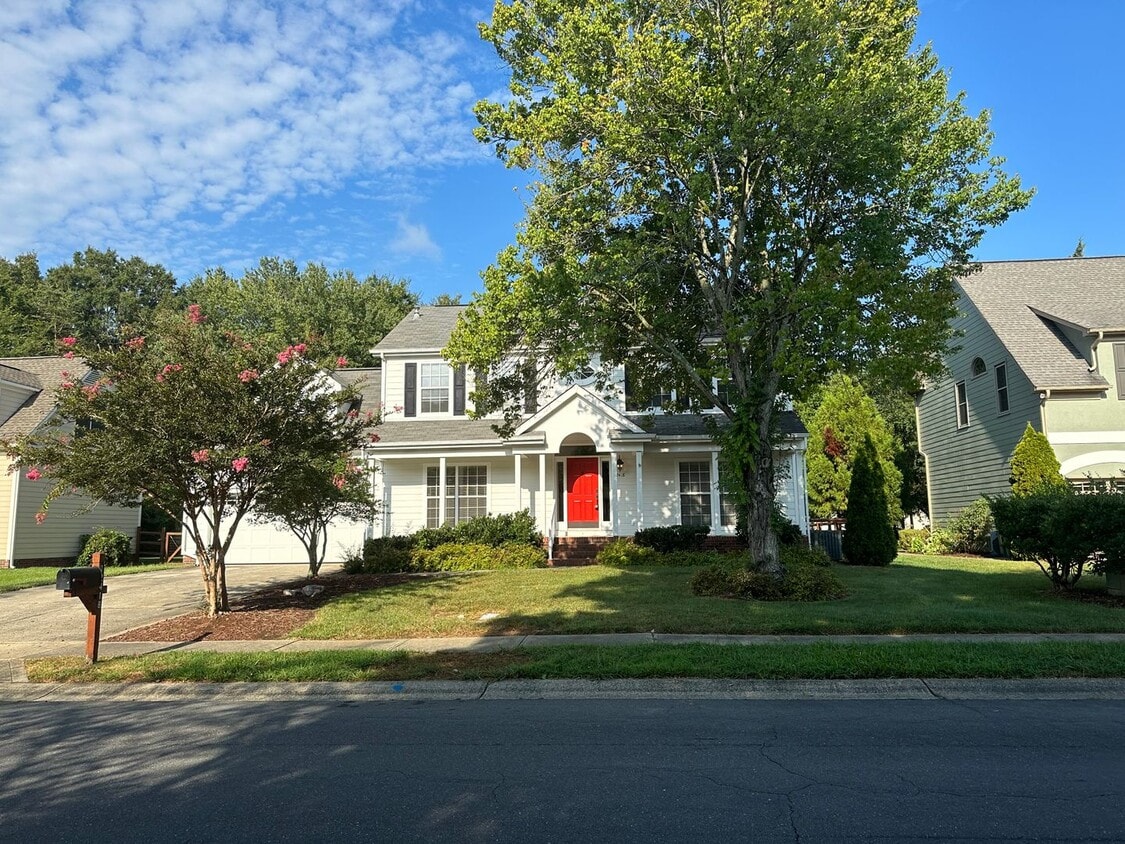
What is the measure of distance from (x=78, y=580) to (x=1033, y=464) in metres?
21.3

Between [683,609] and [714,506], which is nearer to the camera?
[683,609]

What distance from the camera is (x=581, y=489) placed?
21703mm

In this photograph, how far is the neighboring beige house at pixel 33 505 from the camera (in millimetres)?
21516

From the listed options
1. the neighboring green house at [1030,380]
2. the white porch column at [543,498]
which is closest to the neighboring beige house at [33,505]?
the white porch column at [543,498]

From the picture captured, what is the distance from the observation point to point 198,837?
13.4ft

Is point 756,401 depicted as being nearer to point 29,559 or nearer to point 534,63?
point 534,63

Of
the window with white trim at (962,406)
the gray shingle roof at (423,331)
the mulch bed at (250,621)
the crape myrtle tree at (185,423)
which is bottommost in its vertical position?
the mulch bed at (250,621)

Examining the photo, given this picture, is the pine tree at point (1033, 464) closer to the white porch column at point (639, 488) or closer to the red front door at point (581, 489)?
the white porch column at point (639, 488)

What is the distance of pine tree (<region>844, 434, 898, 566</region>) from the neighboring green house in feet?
15.8

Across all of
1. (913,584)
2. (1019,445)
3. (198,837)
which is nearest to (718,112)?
(913,584)

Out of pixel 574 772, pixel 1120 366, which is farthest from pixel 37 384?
pixel 1120 366

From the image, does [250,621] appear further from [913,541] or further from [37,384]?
[913,541]

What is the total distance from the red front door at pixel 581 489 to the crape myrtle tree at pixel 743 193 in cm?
719

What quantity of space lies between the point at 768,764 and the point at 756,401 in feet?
27.6
